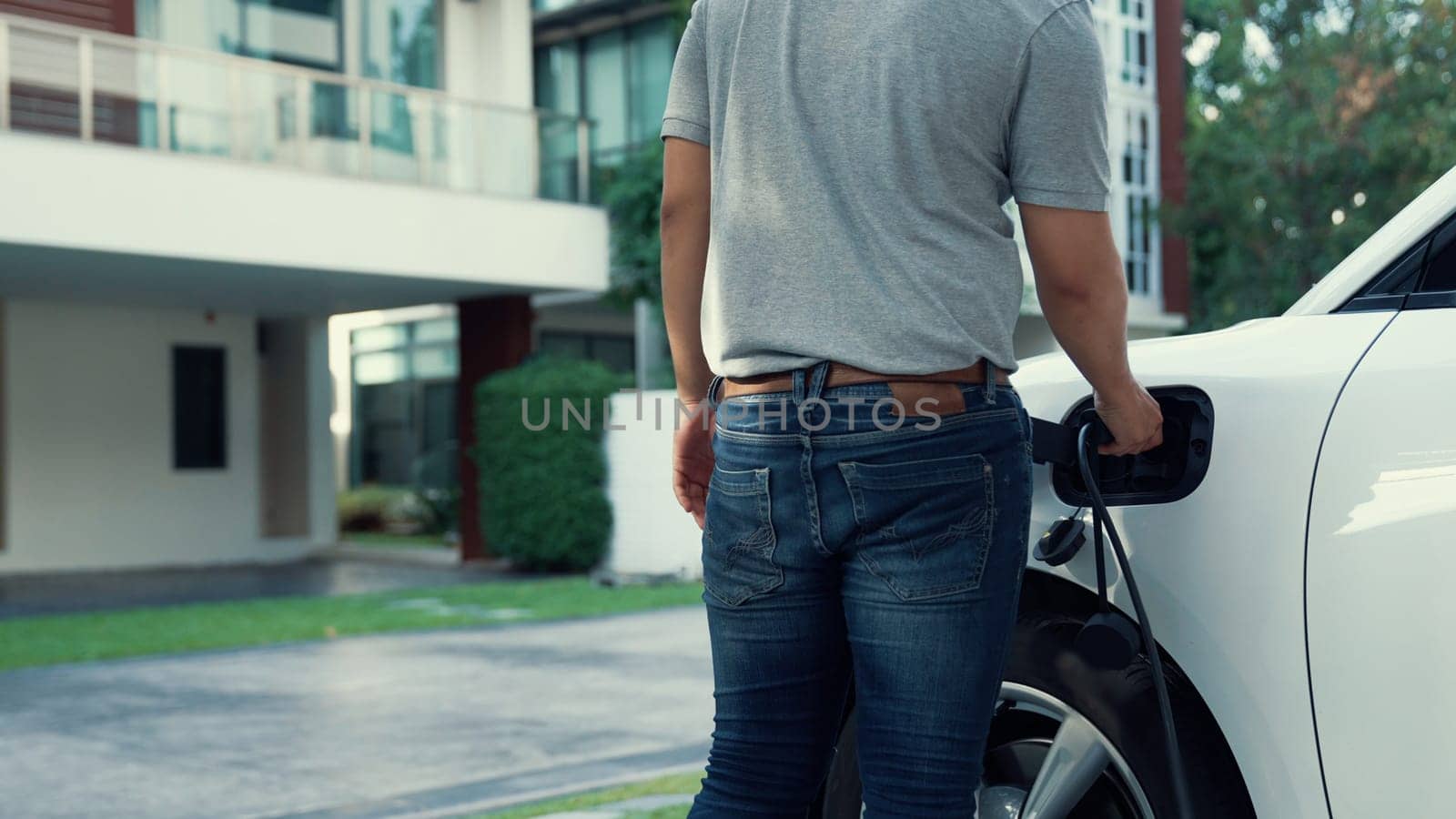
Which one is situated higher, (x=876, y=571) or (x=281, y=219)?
(x=281, y=219)

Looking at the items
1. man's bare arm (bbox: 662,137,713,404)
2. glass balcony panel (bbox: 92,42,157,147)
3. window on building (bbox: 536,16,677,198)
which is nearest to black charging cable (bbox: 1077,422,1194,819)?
man's bare arm (bbox: 662,137,713,404)

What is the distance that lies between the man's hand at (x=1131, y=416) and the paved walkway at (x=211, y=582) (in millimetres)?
11272

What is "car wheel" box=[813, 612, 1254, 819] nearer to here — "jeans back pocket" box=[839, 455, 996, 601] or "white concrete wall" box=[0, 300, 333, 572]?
"jeans back pocket" box=[839, 455, 996, 601]

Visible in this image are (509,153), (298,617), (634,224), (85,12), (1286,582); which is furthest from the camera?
(634,224)

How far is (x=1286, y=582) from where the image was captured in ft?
6.86

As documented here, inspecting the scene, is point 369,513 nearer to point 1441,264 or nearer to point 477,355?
point 477,355

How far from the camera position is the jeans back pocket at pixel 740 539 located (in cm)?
196

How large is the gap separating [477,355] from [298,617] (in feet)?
19.3

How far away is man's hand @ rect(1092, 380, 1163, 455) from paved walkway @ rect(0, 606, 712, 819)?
328 cm

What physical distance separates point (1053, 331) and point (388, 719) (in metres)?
5.18

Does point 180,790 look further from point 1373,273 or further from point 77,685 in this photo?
point 1373,273

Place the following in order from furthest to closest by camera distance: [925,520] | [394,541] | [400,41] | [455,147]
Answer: [394,541] → [400,41] → [455,147] → [925,520]

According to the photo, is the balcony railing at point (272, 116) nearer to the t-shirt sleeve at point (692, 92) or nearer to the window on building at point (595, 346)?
the window on building at point (595, 346)

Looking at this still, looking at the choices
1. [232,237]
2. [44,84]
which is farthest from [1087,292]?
[44,84]
